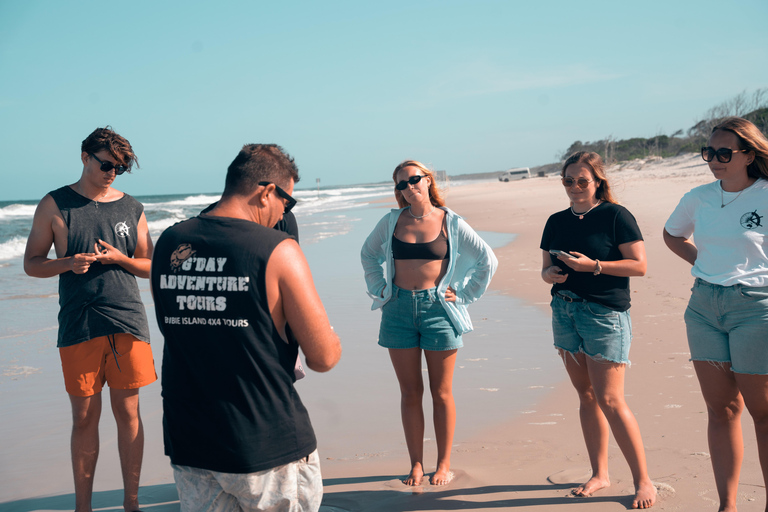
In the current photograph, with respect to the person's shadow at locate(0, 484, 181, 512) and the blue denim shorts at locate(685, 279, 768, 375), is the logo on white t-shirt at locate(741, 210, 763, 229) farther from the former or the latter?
the person's shadow at locate(0, 484, 181, 512)

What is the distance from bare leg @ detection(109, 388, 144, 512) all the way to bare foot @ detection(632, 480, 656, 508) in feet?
8.81

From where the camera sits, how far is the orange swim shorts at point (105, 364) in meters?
3.11

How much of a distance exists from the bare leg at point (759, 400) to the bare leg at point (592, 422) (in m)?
0.77

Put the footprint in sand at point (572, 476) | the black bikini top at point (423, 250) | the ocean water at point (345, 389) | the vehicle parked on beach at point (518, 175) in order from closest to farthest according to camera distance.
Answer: the footprint in sand at point (572, 476), the black bikini top at point (423, 250), the ocean water at point (345, 389), the vehicle parked on beach at point (518, 175)

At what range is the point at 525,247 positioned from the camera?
1313cm

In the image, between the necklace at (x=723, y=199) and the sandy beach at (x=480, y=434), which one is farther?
the sandy beach at (x=480, y=434)

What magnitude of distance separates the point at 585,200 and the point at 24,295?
996 centimetres

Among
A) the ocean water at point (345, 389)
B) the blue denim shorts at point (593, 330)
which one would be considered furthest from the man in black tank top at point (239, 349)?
the ocean water at point (345, 389)

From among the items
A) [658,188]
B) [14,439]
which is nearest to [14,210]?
[658,188]

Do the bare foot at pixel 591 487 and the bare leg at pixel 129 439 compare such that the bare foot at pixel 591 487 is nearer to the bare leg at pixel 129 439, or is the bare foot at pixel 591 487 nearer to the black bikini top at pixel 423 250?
the black bikini top at pixel 423 250

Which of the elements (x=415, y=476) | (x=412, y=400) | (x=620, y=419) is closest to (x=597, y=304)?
(x=620, y=419)

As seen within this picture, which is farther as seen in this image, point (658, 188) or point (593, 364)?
point (658, 188)

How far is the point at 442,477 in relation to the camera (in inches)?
142

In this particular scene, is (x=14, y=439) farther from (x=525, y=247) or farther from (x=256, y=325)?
(x=525, y=247)
